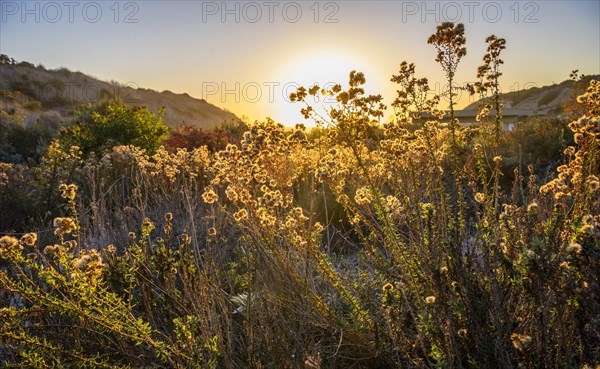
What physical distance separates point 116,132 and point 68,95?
38304mm

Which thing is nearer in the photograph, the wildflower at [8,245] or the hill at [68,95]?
the wildflower at [8,245]

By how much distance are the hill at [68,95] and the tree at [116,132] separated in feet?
69.0

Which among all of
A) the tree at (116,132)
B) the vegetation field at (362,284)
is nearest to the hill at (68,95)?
the tree at (116,132)

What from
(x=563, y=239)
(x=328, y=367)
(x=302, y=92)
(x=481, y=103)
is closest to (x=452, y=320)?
(x=563, y=239)

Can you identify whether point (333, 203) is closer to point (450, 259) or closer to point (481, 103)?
point (481, 103)

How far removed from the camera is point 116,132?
11406 mm

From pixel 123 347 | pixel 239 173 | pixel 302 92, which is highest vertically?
pixel 302 92

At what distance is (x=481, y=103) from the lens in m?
5.01

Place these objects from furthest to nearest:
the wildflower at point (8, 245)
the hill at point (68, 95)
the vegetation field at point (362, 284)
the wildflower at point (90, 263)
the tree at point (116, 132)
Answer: the hill at point (68, 95)
the tree at point (116, 132)
the wildflower at point (90, 263)
the wildflower at point (8, 245)
the vegetation field at point (362, 284)

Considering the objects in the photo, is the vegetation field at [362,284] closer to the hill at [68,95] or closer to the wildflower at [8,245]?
the wildflower at [8,245]

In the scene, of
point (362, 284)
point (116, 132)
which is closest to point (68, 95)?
point (116, 132)

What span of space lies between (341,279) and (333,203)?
11.4ft

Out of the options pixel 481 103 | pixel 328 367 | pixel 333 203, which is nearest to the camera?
pixel 328 367

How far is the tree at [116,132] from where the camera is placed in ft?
35.3
